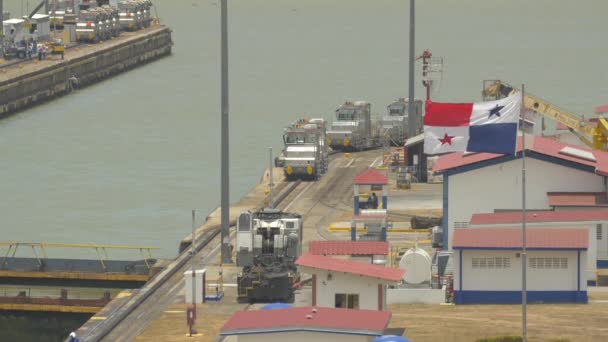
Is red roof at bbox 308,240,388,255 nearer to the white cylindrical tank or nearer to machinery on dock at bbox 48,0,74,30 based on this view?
the white cylindrical tank

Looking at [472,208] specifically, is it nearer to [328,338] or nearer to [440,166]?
[440,166]

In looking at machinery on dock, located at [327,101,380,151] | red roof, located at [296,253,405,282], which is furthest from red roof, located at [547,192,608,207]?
machinery on dock, located at [327,101,380,151]

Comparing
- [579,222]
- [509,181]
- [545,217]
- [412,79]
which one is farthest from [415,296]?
[412,79]

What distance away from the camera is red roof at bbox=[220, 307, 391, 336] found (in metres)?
33.2

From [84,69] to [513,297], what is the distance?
95.5m

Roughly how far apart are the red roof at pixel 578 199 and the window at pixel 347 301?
12108 millimetres

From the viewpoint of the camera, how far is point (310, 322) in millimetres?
33531

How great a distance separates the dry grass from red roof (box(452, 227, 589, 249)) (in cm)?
156

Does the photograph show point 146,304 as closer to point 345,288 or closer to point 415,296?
point 345,288

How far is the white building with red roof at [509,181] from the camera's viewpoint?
2069 inches

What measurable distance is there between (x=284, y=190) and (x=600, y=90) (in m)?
65.5

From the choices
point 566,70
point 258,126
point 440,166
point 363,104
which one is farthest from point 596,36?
point 440,166

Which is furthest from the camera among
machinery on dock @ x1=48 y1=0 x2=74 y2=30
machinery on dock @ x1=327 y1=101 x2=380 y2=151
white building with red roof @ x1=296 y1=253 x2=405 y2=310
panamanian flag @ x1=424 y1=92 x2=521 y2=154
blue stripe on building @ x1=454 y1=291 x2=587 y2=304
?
machinery on dock @ x1=48 y1=0 x2=74 y2=30

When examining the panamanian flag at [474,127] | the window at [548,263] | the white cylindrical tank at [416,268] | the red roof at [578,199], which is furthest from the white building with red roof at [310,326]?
the red roof at [578,199]
